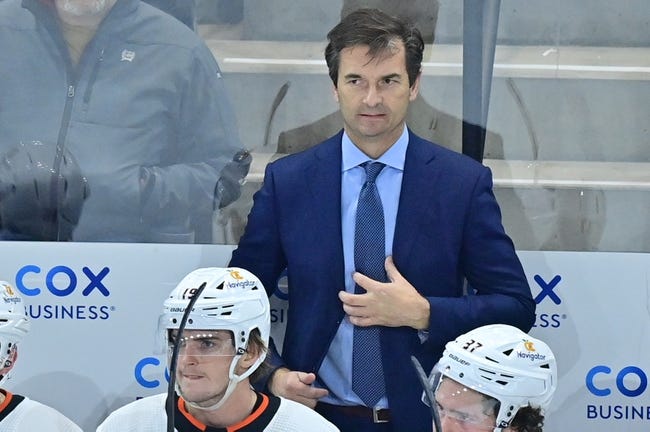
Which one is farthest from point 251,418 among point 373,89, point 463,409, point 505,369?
point 373,89

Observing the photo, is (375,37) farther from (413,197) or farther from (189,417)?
(189,417)

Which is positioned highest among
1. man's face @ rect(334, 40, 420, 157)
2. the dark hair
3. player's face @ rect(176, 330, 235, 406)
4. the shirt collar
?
the dark hair

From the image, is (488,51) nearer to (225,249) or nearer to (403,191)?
(403,191)

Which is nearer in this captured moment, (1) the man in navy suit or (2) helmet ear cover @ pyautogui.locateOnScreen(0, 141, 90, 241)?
(1) the man in navy suit

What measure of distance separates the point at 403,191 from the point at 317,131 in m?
0.48

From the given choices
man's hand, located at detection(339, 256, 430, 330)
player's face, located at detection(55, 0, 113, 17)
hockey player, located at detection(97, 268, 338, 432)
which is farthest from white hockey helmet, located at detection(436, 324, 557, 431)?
player's face, located at detection(55, 0, 113, 17)

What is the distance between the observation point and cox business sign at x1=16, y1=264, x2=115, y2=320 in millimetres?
4219

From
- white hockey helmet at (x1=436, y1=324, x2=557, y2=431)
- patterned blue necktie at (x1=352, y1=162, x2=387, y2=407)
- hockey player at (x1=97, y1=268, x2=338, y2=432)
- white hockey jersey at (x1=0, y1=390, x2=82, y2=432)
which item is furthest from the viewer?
patterned blue necktie at (x1=352, y1=162, x2=387, y2=407)

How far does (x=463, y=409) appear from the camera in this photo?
11.3 ft

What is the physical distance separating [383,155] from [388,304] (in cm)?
40

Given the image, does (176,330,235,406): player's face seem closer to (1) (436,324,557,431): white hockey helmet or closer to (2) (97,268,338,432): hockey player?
(2) (97,268,338,432): hockey player

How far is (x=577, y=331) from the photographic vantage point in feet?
13.7

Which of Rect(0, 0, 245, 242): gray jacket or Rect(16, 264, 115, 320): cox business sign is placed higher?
Rect(0, 0, 245, 242): gray jacket

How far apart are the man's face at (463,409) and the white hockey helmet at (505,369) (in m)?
0.02
